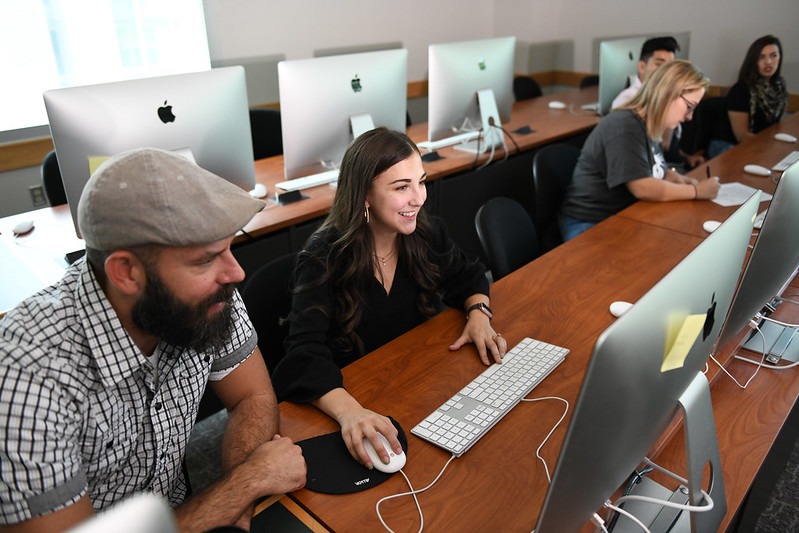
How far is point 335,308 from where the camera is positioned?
146 cm

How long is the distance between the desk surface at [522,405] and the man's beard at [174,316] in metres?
0.30

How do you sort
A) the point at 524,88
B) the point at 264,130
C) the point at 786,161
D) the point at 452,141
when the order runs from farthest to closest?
the point at 524,88 < the point at 264,130 < the point at 452,141 < the point at 786,161

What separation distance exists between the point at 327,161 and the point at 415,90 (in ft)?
8.93

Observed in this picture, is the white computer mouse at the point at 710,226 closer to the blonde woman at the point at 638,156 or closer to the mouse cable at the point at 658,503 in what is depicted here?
the blonde woman at the point at 638,156

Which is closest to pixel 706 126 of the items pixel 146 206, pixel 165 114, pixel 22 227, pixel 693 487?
pixel 165 114

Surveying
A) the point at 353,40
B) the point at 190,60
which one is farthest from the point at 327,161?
the point at 353,40

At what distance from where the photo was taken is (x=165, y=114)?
176cm

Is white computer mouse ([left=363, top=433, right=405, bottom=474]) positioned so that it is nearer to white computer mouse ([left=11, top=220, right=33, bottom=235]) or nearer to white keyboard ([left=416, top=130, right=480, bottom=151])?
white computer mouse ([left=11, top=220, right=33, bottom=235])

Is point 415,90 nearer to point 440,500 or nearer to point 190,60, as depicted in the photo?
point 190,60

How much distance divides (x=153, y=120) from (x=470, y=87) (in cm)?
147

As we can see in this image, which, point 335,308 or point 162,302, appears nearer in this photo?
point 162,302

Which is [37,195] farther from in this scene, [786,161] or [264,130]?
[786,161]

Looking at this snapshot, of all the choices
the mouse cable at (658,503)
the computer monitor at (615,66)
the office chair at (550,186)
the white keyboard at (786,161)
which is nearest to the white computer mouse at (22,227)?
the office chair at (550,186)

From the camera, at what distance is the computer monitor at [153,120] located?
1.61 metres
